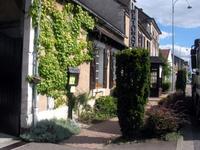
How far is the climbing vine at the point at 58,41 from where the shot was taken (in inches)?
523

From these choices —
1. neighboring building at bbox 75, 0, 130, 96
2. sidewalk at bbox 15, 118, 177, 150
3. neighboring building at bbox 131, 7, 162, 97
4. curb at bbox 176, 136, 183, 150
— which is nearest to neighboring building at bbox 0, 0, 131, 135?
sidewalk at bbox 15, 118, 177, 150

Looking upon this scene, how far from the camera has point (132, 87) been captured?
1234 cm

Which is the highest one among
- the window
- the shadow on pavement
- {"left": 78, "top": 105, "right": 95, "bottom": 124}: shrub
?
the window

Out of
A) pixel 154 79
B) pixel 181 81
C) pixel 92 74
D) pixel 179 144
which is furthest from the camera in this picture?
pixel 154 79

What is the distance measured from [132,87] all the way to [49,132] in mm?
2534

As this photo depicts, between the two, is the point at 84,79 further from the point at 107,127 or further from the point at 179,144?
the point at 179,144

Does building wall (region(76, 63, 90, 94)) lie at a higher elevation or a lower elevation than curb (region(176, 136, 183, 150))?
higher

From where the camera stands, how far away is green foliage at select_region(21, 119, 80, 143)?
12.2 m

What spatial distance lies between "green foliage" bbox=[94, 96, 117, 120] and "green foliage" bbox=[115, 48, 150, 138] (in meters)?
5.68

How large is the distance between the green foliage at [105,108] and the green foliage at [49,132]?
16.1 ft

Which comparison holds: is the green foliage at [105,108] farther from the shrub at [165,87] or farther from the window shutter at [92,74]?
the shrub at [165,87]

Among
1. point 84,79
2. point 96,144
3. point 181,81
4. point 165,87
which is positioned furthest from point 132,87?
point 165,87

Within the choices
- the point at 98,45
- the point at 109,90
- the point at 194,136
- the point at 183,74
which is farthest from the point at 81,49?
the point at 183,74

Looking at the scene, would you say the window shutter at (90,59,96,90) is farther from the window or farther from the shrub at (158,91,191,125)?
the window
